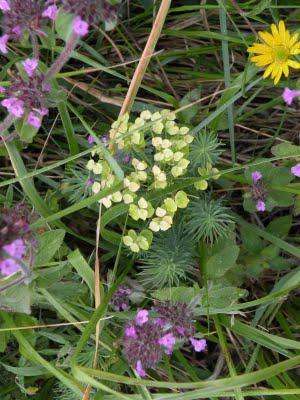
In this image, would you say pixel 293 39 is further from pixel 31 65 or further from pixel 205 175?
pixel 31 65

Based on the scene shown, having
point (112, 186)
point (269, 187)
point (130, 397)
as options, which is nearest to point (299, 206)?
point (269, 187)

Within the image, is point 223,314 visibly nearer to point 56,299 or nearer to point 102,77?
point 56,299

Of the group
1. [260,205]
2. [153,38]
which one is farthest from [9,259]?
[260,205]

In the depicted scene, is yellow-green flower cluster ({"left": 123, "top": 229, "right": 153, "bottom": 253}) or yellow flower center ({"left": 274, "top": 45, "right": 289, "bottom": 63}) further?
yellow flower center ({"left": 274, "top": 45, "right": 289, "bottom": 63})

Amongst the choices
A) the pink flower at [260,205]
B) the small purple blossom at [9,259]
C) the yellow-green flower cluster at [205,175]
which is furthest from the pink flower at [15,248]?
the pink flower at [260,205]

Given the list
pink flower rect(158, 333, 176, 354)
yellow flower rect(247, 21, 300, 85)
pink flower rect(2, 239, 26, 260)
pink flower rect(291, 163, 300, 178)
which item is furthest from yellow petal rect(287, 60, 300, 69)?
pink flower rect(2, 239, 26, 260)

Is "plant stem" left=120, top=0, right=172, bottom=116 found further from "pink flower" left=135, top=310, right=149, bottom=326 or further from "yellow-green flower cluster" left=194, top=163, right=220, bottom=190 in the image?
"pink flower" left=135, top=310, right=149, bottom=326
